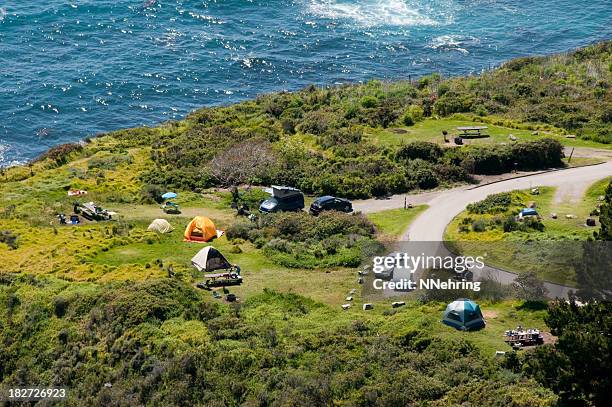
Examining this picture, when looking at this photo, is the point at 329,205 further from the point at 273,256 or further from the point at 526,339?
the point at 526,339

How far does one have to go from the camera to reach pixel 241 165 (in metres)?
72.2

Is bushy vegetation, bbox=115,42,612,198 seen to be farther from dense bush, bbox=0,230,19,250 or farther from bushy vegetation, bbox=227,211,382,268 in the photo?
dense bush, bbox=0,230,19,250

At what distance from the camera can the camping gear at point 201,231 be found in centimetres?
5966

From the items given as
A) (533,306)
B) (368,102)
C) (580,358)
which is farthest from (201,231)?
(368,102)

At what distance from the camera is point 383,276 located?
167 feet

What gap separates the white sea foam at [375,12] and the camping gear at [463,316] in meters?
86.7

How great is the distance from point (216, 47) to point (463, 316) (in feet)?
272

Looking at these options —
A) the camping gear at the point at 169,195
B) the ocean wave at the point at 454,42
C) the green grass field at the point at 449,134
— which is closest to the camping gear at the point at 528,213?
the green grass field at the point at 449,134

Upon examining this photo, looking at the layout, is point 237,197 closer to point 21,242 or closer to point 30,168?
point 21,242

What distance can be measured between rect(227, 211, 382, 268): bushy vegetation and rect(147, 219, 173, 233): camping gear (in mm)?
4856

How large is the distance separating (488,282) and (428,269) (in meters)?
4.01

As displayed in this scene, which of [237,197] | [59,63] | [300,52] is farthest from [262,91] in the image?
[237,197]

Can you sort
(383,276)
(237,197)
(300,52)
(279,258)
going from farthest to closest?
(300,52) < (237,197) < (279,258) < (383,276)

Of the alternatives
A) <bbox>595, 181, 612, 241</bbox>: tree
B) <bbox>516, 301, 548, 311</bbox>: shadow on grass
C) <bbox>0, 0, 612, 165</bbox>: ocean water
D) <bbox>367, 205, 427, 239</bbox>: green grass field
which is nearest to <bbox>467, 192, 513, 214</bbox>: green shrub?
<bbox>367, 205, 427, 239</bbox>: green grass field
